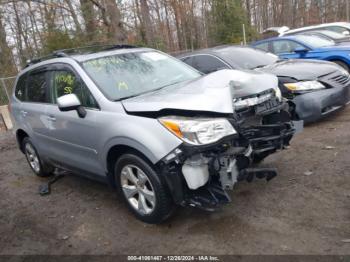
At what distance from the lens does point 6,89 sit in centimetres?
1230

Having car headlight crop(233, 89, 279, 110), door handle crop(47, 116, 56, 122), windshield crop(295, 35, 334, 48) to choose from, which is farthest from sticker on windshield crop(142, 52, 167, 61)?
windshield crop(295, 35, 334, 48)

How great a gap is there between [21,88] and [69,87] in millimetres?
1730

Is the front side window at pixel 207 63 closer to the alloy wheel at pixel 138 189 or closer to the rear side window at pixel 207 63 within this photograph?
the rear side window at pixel 207 63

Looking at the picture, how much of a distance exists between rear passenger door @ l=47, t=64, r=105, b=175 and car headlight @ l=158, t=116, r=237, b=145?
3.52 feet

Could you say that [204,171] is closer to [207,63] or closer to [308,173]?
[308,173]

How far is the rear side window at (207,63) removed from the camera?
655 centimetres

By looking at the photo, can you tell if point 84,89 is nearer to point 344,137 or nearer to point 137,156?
point 137,156

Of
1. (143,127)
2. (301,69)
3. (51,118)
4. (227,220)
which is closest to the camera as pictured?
(143,127)

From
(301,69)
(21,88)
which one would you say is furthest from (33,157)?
(301,69)

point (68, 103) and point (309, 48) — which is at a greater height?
point (68, 103)

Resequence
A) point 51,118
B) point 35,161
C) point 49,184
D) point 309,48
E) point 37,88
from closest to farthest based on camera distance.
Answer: point 51,118 → point 37,88 → point 49,184 → point 35,161 → point 309,48

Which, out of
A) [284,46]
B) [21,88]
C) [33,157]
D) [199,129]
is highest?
[21,88]

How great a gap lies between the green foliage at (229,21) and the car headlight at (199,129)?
20.9 m

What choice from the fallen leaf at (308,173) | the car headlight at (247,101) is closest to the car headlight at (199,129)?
the car headlight at (247,101)
